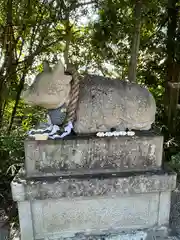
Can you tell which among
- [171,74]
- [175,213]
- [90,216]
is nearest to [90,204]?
[90,216]

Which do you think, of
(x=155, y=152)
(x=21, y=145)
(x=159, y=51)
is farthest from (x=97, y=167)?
(x=159, y=51)

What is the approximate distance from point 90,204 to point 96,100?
92 centimetres

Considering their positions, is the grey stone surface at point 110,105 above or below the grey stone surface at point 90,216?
above

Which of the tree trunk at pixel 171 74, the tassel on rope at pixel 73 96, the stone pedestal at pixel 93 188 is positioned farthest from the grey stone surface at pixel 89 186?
the tree trunk at pixel 171 74

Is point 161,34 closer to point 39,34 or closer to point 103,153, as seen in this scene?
point 39,34

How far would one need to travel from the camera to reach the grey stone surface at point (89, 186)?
80.4 inches

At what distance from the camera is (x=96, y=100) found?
7.09ft

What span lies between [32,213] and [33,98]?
3.26ft

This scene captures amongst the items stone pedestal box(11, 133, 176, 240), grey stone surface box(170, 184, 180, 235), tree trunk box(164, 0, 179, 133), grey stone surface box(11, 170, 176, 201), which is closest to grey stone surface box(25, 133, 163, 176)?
stone pedestal box(11, 133, 176, 240)

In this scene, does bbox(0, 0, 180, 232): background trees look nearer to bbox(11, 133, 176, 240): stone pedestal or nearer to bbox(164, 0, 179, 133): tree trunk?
bbox(164, 0, 179, 133): tree trunk

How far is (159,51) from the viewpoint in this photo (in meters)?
4.53

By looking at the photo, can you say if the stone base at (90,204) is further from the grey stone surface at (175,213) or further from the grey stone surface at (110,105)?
the grey stone surface at (110,105)

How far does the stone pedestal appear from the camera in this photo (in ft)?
6.86

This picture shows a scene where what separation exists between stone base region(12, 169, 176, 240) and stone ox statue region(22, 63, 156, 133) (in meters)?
0.47
